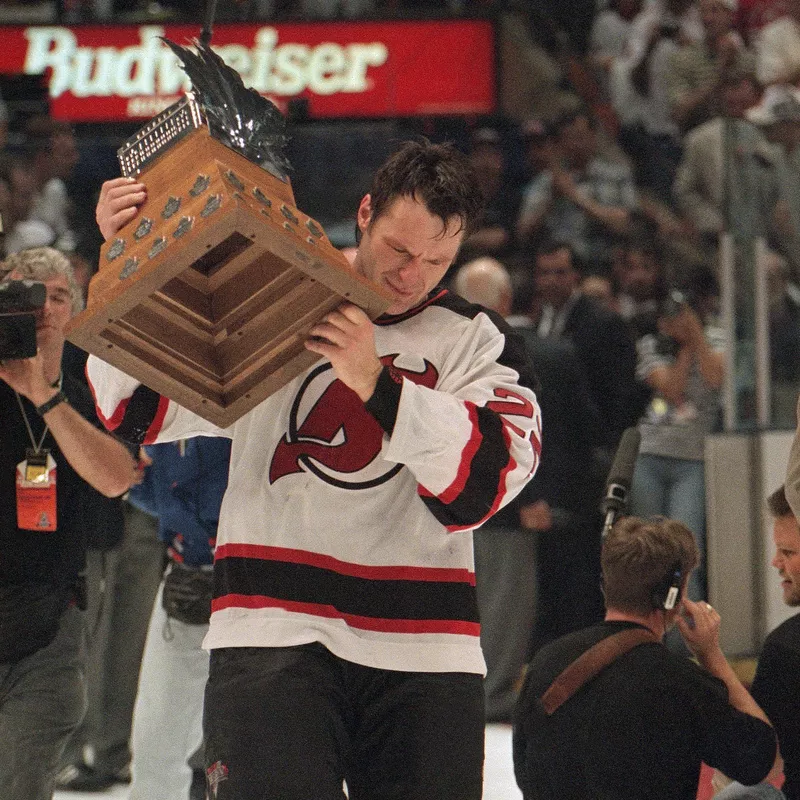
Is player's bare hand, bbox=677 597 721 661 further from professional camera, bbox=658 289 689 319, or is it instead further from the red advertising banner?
the red advertising banner

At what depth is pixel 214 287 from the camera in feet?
7.93

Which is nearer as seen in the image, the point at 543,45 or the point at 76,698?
the point at 76,698

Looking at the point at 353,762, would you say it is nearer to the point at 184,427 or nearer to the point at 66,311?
the point at 184,427

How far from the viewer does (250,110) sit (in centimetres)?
238

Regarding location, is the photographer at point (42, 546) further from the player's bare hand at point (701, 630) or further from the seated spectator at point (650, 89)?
the seated spectator at point (650, 89)

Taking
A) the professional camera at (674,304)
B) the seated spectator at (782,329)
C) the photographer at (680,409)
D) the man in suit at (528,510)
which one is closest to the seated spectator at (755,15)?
the photographer at (680,409)

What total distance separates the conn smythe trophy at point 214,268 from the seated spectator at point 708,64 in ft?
21.2

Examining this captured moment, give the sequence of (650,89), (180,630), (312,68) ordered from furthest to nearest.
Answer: (650,89) < (312,68) < (180,630)

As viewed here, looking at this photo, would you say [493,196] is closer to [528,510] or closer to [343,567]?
[528,510]

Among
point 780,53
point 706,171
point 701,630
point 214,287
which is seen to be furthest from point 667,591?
point 780,53

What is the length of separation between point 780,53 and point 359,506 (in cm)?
662

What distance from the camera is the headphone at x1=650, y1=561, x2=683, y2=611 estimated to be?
3.28m

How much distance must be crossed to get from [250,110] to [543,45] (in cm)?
648

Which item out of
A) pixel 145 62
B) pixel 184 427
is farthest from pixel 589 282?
pixel 184 427
